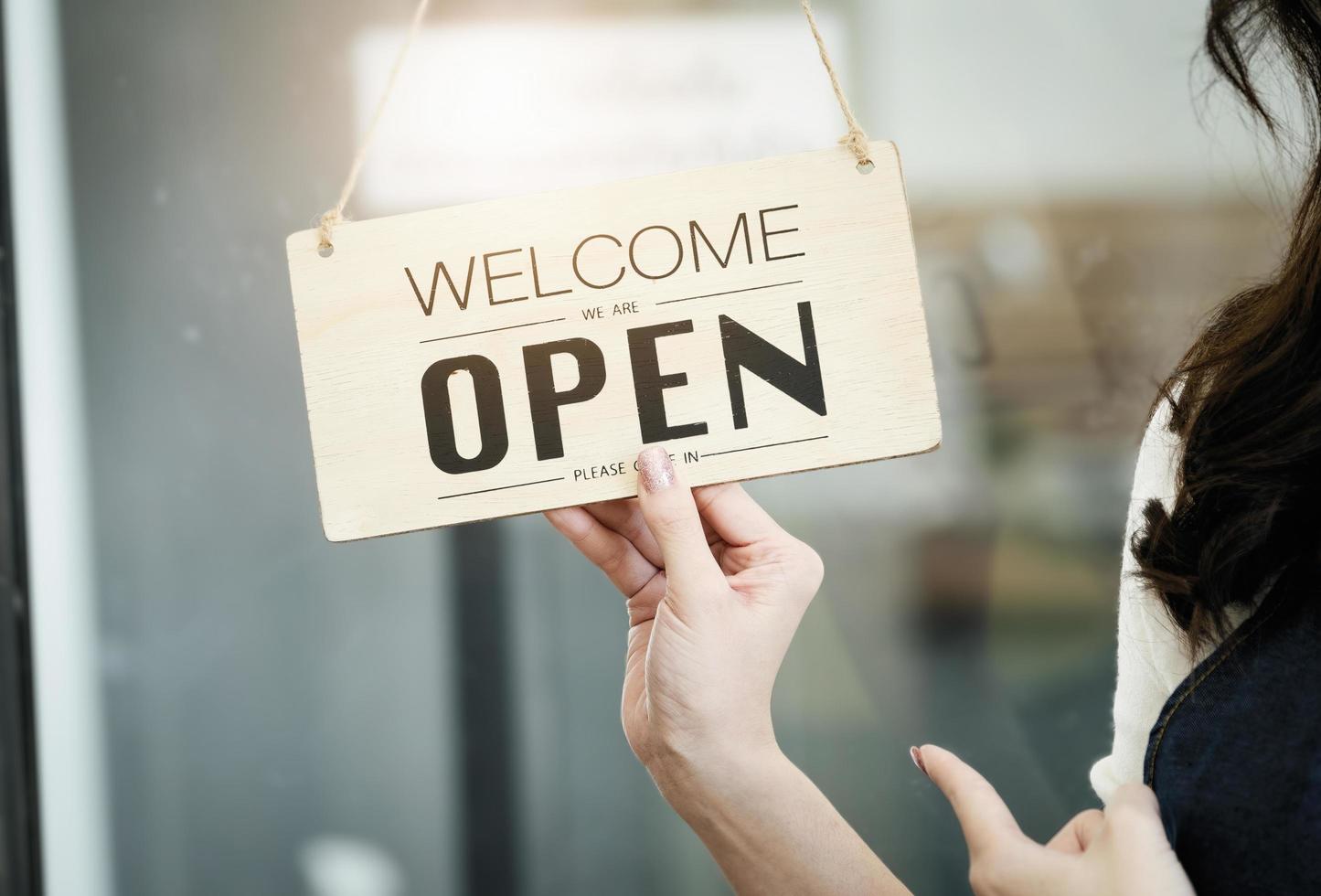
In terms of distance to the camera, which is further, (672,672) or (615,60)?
(615,60)

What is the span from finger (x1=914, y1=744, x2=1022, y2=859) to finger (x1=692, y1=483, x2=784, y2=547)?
20cm

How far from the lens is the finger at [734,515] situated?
71cm

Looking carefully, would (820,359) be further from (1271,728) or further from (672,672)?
(1271,728)

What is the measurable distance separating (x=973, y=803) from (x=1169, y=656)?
0.20 metres

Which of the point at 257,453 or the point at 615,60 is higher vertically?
the point at 615,60

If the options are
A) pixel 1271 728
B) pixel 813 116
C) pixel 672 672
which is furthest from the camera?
pixel 813 116

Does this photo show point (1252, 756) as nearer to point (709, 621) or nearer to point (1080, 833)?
point (1080, 833)

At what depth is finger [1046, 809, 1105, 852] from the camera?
54 cm

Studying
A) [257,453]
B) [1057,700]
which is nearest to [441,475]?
[257,453]

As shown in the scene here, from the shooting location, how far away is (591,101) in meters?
1.44

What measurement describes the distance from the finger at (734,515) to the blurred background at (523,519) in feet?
2.55

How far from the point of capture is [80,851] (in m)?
1.49

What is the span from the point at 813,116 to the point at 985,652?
873 millimetres

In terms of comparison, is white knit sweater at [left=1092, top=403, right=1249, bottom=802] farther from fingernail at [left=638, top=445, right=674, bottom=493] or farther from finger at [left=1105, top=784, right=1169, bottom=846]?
fingernail at [left=638, top=445, right=674, bottom=493]
